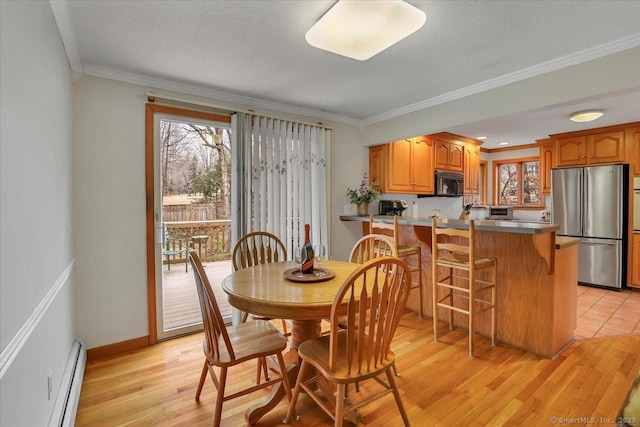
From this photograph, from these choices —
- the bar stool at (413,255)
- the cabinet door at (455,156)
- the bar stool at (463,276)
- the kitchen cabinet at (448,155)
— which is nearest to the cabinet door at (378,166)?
the bar stool at (413,255)

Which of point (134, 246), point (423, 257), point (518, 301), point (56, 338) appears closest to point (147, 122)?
point (134, 246)

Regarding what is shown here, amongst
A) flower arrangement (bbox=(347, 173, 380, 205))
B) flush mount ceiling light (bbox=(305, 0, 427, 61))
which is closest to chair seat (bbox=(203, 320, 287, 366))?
flush mount ceiling light (bbox=(305, 0, 427, 61))

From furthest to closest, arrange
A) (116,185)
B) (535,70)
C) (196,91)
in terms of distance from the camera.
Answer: (196,91)
(116,185)
(535,70)

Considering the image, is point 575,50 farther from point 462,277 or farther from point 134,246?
point 134,246

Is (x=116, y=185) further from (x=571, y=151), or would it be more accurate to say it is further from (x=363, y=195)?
(x=571, y=151)

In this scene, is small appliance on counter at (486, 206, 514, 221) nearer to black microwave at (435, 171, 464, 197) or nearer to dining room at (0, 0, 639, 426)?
black microwave at (435, 171, 464, 197)

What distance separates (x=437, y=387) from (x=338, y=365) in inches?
39.6

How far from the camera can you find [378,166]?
420cm

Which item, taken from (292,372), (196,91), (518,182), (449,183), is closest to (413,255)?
(292,372)

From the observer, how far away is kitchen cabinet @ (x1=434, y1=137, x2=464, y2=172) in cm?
473

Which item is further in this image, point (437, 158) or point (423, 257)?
point (437, 158)

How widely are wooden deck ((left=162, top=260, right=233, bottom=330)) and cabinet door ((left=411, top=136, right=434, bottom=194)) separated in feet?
9.26

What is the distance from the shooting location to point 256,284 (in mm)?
1806

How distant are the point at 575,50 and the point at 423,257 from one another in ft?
6.87
